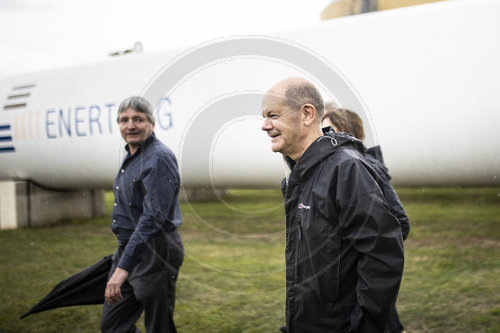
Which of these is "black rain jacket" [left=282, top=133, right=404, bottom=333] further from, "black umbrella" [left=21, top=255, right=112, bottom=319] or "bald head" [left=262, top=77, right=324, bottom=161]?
"black umbrella" [left=21, top=255, right=112, bottom=319]

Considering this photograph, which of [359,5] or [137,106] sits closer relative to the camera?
[137,106]

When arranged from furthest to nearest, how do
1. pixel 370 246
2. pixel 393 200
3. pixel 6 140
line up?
pixel 6 140 < pixel 393 200 < pixel 370 246

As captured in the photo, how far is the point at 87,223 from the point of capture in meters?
8.28

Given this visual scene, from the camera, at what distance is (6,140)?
7742mm

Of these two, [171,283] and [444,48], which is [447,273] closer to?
[444,48]

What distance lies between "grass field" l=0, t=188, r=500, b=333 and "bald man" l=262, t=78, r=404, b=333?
87.9 inches

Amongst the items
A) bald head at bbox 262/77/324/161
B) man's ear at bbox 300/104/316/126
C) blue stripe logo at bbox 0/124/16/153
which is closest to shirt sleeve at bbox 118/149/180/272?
bald head at bbox 262/77/324/161

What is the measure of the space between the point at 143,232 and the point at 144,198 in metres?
0.19

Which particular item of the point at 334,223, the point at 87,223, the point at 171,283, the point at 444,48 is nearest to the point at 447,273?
the point at 444,48

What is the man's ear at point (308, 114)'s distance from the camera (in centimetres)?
146

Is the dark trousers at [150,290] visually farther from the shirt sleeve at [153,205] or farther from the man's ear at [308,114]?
the man's ear at [308,114]

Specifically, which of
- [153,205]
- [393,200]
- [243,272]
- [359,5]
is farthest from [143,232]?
[359,5]

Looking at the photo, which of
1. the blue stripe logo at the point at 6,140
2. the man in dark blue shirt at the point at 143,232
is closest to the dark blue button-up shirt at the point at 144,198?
the man in dark blue shirt at the point at 143,232

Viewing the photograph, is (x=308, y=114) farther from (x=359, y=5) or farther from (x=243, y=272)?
(x=359, y=5)
